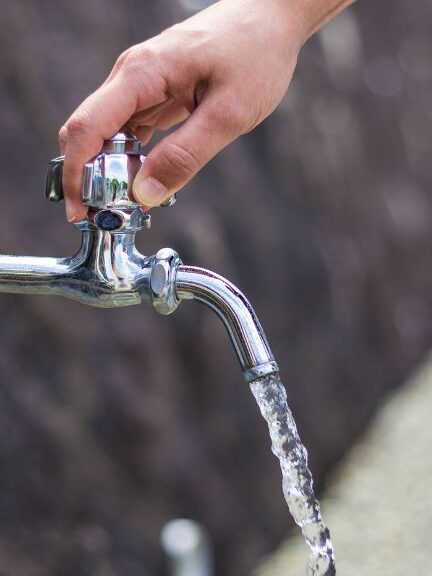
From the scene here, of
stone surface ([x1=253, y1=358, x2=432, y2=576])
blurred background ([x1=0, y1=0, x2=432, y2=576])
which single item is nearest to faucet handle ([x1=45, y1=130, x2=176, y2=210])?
blurred background ([x1=0, y1=0, x2=432, y2=576])

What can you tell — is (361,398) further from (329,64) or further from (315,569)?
(315,569)

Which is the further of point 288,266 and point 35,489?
point 288,266

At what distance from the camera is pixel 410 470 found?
2406mm

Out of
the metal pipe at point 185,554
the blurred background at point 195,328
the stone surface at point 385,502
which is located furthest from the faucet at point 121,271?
the stone surface at point 385,502

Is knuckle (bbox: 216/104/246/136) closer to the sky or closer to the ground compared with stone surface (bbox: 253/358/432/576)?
closer to the ground

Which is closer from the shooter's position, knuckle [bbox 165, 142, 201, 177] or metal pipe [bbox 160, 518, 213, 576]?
knuckle [bbox 165, 142, 201, 177]

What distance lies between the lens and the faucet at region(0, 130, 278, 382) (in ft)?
2.27

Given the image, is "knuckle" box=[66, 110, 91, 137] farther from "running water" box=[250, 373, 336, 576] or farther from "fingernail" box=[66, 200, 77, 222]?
→ "running water" box=[250, 373, 336, 576]

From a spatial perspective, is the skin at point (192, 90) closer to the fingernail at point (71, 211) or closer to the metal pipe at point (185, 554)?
the fingernail at point (71, 211)

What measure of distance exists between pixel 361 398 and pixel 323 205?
530mm

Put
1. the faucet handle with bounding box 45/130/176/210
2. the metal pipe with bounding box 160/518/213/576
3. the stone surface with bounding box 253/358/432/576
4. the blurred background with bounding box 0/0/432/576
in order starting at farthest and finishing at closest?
1. the stone surface with bounding box 253/358/432/576
2. the blurred background with bounding box 0/0/432/576
3. the metal pipe with bounding box 160/518/213/576
4. the faucet handle with bounding box 45/130/176/210

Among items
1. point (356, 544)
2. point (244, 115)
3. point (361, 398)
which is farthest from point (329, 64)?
point (244, 115)

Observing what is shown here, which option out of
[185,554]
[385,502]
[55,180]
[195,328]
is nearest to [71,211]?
[55,180]

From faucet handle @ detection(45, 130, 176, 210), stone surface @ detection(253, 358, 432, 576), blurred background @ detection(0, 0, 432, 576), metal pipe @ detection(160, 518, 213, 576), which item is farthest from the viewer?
stone surface @ detection(253, 358, 432, 576)
